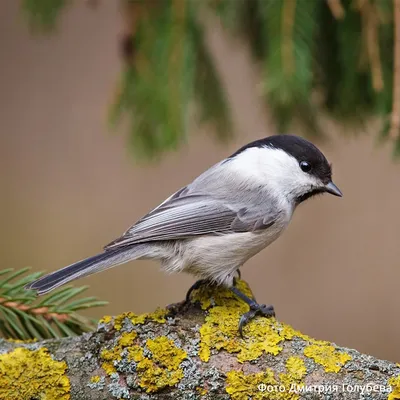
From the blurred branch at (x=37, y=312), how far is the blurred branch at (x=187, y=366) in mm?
100

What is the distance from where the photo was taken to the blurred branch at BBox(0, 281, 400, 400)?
127cm


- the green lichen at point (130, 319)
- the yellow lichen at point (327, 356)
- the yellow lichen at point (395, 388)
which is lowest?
the yellow lichen at point (395, 388)

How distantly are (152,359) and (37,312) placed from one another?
37 centimetres

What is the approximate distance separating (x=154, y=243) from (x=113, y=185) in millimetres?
1938

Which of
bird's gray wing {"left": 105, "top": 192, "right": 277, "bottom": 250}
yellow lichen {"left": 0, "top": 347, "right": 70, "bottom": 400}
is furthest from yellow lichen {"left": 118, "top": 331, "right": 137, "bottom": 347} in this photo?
bird's gray wing {"left": 105, "top": 192, "right": 277, "bottom": 250}

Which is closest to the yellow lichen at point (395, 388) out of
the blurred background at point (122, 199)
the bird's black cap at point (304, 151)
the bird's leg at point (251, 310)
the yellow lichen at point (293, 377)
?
the yellow lichen at point (293, 377)

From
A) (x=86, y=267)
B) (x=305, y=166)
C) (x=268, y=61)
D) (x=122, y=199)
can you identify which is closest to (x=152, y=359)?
(x=86, y=267)

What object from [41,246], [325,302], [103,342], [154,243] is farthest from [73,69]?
[103,342]

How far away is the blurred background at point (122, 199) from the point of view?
3.30 meters

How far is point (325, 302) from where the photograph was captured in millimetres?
3316

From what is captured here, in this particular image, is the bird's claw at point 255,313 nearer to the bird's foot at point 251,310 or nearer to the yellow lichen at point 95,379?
the bird's foot at point 251,310

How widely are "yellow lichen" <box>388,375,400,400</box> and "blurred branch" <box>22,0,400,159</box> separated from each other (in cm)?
64

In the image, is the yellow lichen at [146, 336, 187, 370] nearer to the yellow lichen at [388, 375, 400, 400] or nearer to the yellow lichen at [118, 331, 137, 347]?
the yellow lichen at [118, 331, 137, 347]

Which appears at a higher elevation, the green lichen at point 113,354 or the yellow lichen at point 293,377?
the green lichen at point 113,354
